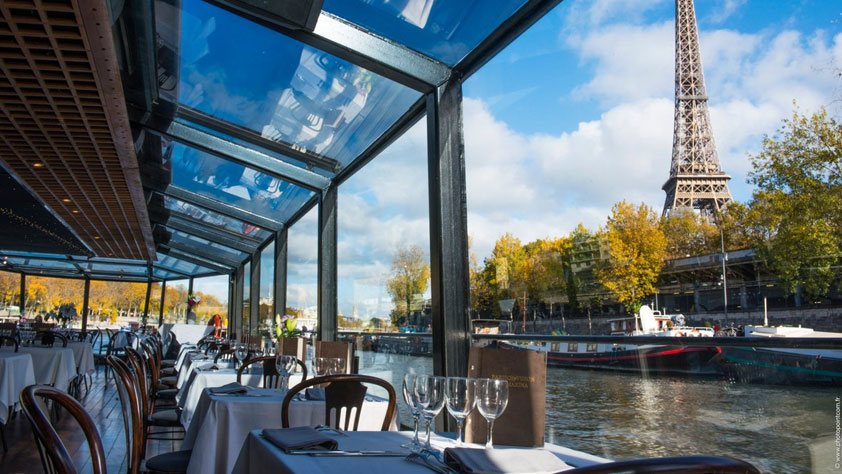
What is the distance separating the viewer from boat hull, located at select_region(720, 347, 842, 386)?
5.97 ft

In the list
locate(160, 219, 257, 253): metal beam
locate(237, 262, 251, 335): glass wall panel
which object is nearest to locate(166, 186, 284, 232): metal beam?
locate(160, 219, 257, 253): metal beam

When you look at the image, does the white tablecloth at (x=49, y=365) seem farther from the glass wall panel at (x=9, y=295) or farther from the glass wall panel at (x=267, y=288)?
the glass wall panel at (x=9, y=295)

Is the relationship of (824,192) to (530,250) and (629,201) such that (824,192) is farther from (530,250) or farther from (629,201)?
(530,250)

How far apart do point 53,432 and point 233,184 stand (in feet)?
22.1

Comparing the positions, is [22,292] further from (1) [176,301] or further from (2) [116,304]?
(1) [176,301]

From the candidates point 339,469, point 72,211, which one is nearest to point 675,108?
point 339,469

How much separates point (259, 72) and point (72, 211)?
19.0 ft

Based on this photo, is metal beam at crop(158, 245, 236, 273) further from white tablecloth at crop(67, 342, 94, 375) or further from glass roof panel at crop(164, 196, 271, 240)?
white tablecloth at crop(67, 342, 94, 375)

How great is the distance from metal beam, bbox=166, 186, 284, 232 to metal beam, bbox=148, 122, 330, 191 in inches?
90.9

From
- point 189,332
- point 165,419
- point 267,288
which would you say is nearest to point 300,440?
point 165,419

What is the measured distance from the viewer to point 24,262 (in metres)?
16.1

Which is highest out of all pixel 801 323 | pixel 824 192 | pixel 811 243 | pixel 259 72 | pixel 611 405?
pixel 259 72

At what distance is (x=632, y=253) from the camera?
2.78 m

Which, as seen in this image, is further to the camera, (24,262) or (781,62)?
(24,262)
